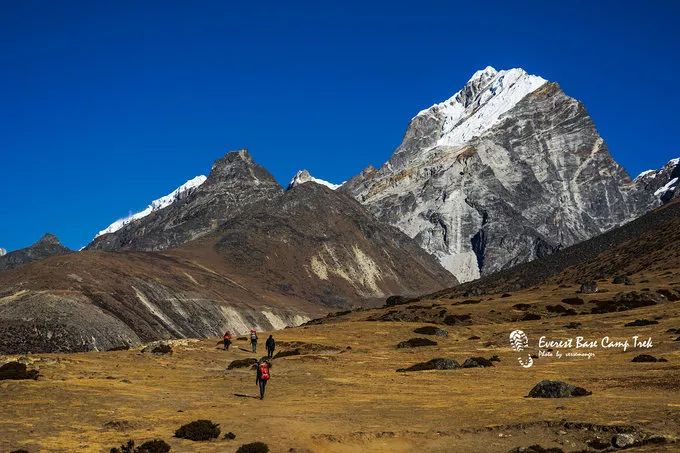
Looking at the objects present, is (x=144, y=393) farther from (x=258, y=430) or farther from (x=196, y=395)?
(x=258, y=430)

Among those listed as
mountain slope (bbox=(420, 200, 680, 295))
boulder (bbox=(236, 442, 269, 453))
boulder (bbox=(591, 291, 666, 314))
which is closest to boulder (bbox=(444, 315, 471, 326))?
boulder (bbox=(591, 291, 666, 314))

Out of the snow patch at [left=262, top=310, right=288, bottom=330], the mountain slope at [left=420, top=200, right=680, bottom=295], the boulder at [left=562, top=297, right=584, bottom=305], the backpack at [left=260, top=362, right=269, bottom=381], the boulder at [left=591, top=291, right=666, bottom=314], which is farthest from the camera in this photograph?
the snow patch at [left=262, top=310, right=288, bottom=330]

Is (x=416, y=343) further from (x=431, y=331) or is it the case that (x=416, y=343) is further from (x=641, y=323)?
(x=641, y=323)

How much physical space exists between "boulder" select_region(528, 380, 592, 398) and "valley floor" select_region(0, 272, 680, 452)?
80 cm

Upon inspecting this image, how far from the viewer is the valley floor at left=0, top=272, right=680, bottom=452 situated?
25.7 m

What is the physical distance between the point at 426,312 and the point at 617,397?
6740cm

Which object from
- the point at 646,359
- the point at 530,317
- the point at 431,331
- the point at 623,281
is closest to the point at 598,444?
the point at 646,359

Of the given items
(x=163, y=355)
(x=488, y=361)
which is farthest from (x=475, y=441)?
(x=163, y=355)

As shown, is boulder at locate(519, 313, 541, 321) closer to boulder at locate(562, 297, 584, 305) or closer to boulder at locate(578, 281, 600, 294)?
boulder at locate(562, 297, 584, 305)

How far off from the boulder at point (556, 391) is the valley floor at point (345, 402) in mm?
803

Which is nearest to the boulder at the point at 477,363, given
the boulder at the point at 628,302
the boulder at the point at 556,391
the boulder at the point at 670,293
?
the boulder at the point at 556,391

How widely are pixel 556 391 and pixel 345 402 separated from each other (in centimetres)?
899

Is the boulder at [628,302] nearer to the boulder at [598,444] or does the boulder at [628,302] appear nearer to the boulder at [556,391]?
the boulder at [556,391]

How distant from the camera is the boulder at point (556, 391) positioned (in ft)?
106
